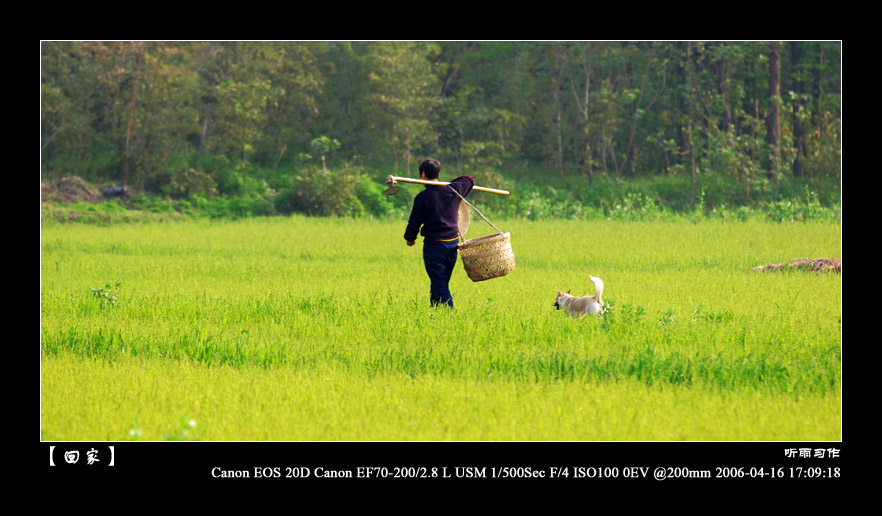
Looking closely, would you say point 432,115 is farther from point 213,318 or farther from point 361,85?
point 213,318

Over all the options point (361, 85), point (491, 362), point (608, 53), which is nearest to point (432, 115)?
point (361, 85)

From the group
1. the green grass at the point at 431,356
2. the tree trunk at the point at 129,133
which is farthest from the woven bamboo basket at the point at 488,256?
the tree trunk at the point at 129,133

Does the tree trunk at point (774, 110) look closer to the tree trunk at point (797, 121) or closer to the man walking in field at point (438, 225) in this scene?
the tree trunk at point (797, 121)

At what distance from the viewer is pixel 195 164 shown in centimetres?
2775

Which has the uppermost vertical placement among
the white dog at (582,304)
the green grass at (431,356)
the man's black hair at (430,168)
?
the man's black hair at (430,168)

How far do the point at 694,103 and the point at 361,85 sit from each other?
1119 cm

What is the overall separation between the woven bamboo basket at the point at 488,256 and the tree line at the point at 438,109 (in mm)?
19541

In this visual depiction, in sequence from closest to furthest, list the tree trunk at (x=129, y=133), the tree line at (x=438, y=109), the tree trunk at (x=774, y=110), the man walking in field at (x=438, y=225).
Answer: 1. the man walking in field at (x=438, y=225)
2. the tree trunk at (x=129, y=133)
3. the tree line at (x=438, y=109)
4. the tree trunk at (x=774, y=110)

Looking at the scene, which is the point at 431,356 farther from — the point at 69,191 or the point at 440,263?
the point at 69,191

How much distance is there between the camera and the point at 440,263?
27.4 ft

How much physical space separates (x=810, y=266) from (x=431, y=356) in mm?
7414

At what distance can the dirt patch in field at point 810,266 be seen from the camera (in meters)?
11.8

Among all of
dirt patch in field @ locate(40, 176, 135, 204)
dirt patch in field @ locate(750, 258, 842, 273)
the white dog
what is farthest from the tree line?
the white dog

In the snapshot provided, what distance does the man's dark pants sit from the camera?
27.3ft
